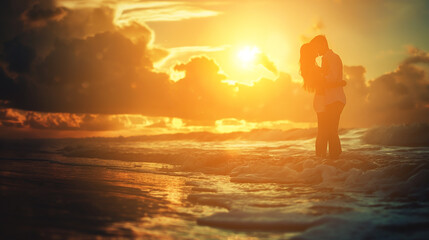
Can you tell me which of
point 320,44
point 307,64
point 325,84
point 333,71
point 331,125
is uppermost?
point 320,44

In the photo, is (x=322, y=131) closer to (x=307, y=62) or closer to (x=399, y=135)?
(x=307, y=62)

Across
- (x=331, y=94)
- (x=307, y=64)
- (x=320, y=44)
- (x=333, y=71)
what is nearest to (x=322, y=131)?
(x=331, y=94)

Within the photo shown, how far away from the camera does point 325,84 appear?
7.88 m

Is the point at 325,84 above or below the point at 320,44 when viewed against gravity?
below

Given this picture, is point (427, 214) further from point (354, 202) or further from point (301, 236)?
point (301, 236)

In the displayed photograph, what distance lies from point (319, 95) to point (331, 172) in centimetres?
202

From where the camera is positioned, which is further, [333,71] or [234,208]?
[333,71]

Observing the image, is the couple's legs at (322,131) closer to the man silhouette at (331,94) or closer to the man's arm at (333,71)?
the man silhouette at (331,94)

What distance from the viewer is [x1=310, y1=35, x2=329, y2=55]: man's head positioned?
26.7 feet

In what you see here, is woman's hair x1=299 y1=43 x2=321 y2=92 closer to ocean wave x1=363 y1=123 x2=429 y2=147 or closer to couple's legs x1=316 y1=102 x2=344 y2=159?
couple's legs x1=316 y1=102 x2=344 y2=159

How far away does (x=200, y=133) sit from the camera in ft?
141

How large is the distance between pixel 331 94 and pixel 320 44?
120 cm

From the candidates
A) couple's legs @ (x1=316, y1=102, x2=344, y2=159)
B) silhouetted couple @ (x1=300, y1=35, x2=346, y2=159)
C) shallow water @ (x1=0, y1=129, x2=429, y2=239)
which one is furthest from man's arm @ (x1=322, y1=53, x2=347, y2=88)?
shallow water @ (x1=0, y1=129, x2=429, y2=239)

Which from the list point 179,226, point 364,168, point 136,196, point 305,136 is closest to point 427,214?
point 179,226
